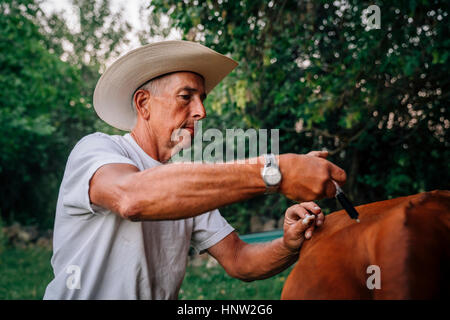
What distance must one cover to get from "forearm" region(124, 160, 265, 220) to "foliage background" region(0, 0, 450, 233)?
3.28 meters

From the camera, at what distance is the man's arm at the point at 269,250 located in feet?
5.69

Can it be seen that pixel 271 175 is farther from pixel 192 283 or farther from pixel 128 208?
pixel 192 283

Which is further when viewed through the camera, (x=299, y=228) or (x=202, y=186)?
(x=299, y=228)

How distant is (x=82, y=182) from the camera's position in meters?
1.51

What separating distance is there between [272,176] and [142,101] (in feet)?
3.90

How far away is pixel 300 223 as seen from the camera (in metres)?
1.71

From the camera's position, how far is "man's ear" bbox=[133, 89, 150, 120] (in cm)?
219

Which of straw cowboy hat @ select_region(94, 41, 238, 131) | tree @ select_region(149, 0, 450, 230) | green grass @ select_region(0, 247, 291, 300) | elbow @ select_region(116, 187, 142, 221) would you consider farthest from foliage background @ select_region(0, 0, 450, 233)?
elbow @ select_region(116, 187, 142, 221)

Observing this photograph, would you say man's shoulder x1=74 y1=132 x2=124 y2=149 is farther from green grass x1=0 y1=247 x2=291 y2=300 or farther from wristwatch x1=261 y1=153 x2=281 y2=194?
green grass x1=0 y1=247 x2=291 y2=300

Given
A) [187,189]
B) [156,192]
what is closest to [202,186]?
[187,189]

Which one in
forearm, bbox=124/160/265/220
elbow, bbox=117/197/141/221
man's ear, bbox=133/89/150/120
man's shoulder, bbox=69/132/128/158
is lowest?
elbow, bbox=117/197/141/221

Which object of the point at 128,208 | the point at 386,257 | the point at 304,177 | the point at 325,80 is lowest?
the point at 386,257

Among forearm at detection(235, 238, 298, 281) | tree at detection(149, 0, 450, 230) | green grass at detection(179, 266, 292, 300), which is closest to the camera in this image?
forearm at detection(235, 238, 298, 281)

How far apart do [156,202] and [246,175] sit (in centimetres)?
32
